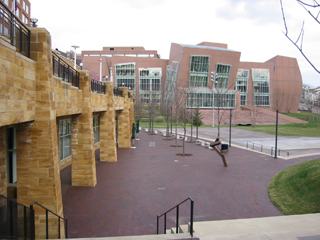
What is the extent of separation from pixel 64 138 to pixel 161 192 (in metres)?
8.22

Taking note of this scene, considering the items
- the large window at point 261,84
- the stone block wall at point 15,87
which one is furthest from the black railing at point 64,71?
the large window at point 261,84

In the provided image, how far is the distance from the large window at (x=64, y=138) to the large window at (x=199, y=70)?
2157 inches

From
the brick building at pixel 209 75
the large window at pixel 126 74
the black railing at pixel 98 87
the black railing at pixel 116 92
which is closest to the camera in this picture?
the black railing at pixel 98 87

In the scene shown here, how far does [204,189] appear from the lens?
12.9 m

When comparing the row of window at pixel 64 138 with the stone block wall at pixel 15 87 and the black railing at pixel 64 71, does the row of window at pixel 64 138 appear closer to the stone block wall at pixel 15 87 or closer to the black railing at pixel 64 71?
the black railing at pixel 64 71

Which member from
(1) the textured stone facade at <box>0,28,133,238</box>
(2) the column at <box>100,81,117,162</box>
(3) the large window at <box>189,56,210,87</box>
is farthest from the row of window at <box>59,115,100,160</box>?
(3) the large window at <box>189,56,210,87</box>

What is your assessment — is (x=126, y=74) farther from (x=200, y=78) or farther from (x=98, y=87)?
(x=98, y=87)

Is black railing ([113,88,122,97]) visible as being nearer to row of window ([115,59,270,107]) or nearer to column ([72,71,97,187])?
column ([72,71,97,187])

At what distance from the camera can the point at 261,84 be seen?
8606 cm

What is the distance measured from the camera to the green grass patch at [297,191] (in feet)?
33.9

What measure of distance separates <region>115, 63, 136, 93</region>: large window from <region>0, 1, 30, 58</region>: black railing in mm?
71277

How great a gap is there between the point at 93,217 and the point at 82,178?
4.14 metres

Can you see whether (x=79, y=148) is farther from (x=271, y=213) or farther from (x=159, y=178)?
(x=271, y=213)

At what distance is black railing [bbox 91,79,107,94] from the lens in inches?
598
